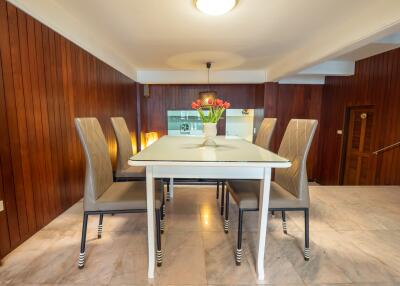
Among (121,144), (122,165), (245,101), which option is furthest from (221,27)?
(245,101)

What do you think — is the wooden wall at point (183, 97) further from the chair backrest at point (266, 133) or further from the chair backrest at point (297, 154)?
the chair backrest at point (297, 154)

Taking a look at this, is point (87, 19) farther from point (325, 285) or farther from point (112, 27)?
point (325, 285)

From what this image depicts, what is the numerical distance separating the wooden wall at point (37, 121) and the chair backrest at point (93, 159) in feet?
2.14

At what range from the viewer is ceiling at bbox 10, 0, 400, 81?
204 centimetres

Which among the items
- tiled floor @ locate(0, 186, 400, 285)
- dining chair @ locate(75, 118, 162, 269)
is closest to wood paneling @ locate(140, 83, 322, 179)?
tiled floor @ locate(0, 186, 400, 285)

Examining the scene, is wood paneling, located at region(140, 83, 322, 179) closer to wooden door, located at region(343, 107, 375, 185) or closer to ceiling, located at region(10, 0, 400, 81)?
wooden door, located at region(343, 107, 375, 185)

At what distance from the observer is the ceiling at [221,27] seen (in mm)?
2041

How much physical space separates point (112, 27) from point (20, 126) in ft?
5.38

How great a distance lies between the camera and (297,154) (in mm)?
1630

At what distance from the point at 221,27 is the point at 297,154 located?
1.88 metres

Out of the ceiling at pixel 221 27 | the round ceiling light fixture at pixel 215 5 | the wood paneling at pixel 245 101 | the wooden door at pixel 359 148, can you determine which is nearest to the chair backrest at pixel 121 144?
the ceiling at pixel 221 27

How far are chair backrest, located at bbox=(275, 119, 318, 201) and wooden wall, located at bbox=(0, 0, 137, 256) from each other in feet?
7.23

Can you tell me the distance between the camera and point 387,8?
72.2 inches

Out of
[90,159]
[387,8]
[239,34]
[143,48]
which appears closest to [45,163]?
[90,159]
